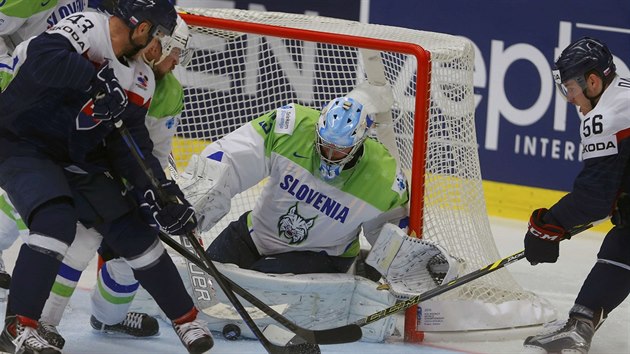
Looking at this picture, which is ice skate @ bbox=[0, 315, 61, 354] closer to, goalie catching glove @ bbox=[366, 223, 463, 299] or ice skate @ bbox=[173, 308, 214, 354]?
ice skate @ bbox=[173, 308, 214, 354]

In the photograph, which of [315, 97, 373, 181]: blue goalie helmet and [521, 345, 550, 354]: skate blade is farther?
[521, 345, 550, 354]: skate blade

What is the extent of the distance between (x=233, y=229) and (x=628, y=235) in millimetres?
1395

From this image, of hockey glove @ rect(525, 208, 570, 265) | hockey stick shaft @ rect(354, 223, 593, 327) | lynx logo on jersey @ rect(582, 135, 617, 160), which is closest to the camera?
lynx logo on jersey @ rect(582, 135, 617, 160)

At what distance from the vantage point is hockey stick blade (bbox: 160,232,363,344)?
13.3 ft

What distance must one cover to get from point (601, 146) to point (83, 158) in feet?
5.21

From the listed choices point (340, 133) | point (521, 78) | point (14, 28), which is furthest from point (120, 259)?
point (521, 78)

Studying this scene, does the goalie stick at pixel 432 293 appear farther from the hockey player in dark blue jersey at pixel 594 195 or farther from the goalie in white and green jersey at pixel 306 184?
the goalie in white and green jersey at pixel 306 184

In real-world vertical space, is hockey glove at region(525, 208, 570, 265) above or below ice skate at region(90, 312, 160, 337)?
above

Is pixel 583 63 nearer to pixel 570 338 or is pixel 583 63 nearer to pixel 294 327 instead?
pixel 570 338

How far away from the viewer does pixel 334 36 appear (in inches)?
179

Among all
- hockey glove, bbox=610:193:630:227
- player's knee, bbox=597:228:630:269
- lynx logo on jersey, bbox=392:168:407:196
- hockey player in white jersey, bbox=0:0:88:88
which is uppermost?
hockey player in white jersey, bbox=0:0:88:88

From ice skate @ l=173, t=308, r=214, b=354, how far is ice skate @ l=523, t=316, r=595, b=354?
3.93ft

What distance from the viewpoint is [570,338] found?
4.35 metres

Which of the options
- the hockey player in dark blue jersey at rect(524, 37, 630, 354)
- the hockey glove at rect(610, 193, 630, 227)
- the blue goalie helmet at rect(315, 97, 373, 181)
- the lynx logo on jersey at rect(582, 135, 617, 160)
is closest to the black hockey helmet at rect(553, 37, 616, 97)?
the hockey player in dark blue jersey at rect(524, 37, 630, 354)
